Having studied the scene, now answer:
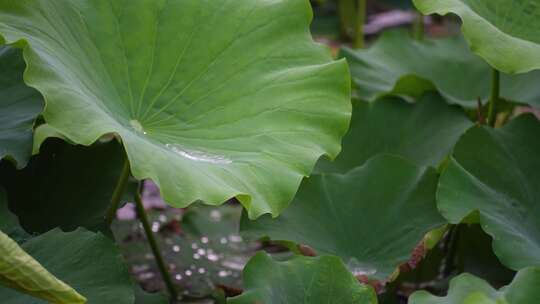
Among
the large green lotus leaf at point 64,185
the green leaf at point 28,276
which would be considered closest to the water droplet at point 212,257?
the large green lotus leaf at point 64,185

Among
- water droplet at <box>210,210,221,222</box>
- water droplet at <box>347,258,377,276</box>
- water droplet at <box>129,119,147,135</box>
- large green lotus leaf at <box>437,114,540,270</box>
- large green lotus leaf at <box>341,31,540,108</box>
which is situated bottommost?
water droplet at <box>210,210,221,222</box>

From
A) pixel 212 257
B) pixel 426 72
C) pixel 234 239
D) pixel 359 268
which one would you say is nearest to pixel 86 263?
pixel 359 268

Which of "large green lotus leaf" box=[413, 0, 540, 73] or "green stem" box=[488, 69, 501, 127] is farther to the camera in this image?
"green stem" box=[488, 69, 501, 127]

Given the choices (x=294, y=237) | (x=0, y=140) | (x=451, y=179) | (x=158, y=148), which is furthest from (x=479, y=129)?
(x=0, y=140)

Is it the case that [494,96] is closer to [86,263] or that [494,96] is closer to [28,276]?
[86,263]

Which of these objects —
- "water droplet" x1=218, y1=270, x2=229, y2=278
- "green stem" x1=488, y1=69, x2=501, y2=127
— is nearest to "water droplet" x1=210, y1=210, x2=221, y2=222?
"water droplet" x1=218, y1=270, x2=229, y2=278

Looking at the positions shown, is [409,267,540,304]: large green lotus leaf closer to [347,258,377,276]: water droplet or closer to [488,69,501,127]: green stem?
[347,258,377,276]: water droplet
